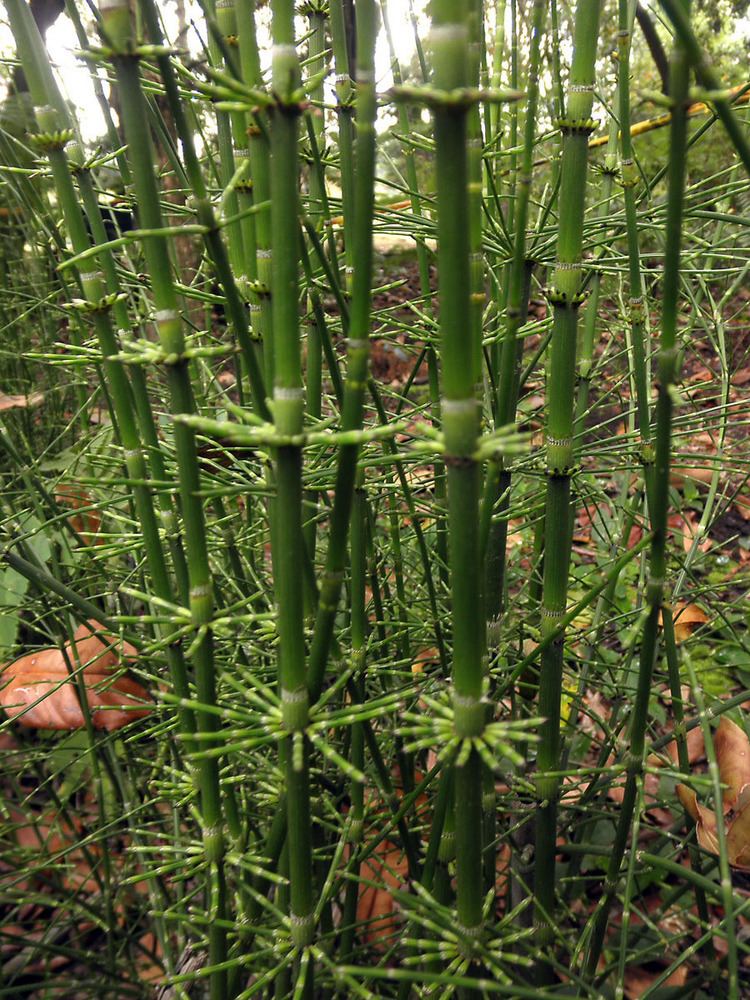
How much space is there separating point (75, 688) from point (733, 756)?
79 cm

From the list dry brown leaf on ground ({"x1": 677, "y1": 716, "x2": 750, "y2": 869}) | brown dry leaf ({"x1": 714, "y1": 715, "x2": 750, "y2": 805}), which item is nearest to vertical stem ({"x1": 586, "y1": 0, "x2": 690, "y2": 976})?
dry brown leaf on ground ({"x1": 677, "y1": 716, "x2": 750, "y2": 869})

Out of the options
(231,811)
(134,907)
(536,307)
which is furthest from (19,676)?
(536,307)

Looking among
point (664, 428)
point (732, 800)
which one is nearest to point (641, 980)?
point (732, 800)

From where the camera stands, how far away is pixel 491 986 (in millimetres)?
475

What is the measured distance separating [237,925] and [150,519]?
0.34 metres

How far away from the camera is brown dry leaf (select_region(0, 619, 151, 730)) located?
3.15ft

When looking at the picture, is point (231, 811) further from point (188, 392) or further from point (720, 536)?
point (720, 536)

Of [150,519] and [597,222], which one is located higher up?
[597,222]

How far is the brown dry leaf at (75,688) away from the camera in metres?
0.96

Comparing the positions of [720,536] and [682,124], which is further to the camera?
[720,536]

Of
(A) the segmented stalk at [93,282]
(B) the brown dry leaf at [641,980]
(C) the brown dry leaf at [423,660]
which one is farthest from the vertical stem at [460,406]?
→ (B) the brown dry leaf at [641,980]

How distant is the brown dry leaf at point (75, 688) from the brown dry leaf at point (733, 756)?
68cm

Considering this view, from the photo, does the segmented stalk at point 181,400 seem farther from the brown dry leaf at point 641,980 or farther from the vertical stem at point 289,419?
the brown dry leaf at point 641,980

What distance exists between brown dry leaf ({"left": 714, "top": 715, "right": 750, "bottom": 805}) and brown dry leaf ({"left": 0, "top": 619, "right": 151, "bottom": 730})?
0.68 metres
